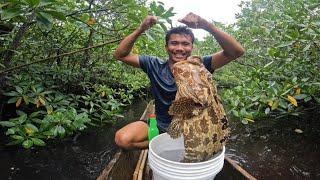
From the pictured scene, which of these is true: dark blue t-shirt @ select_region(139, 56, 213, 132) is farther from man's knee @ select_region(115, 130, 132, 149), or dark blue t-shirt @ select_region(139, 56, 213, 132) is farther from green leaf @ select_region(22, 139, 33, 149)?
green leaf @ select_region(22, 139, 33, 149)

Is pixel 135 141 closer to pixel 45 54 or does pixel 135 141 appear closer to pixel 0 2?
pixel 0 2

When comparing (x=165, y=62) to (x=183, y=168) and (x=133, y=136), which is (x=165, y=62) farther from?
(x=183, y=168)

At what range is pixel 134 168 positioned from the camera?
3.03 m

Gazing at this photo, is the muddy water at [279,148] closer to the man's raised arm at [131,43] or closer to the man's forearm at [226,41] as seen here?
the man's forearm at [226,41]

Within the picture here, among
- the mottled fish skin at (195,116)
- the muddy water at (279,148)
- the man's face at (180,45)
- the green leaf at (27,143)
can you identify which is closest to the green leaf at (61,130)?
the green leaf at (27,143)

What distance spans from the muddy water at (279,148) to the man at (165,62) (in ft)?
7.48

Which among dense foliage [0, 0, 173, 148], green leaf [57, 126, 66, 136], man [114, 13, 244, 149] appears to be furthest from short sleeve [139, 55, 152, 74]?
green leaf [57, 126, 66, 136]

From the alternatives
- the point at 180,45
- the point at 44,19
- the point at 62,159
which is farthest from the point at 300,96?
the point at 62,159

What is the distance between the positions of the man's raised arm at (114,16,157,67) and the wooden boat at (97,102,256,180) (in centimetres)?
78

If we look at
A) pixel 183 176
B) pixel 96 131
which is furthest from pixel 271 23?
pixel 96 131

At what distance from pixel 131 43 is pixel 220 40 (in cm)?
69

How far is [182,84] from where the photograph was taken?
1956 mm

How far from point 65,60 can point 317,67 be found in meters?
3.81

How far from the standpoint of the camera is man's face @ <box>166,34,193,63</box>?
257 centimetres
